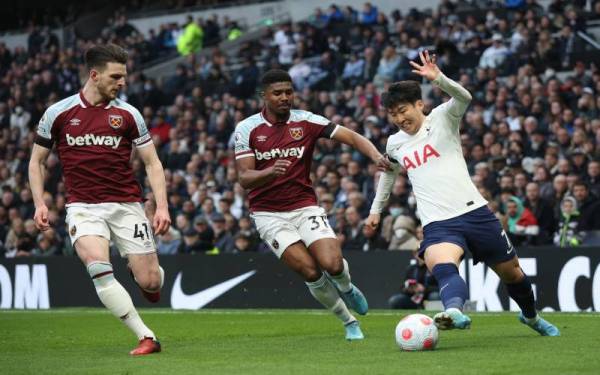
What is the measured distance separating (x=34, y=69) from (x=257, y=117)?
25438 millimetres

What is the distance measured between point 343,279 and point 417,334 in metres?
1.93

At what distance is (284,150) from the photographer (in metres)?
11.7

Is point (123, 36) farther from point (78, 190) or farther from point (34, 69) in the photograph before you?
point (78, 190)

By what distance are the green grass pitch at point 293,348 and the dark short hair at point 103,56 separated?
8.36 ft

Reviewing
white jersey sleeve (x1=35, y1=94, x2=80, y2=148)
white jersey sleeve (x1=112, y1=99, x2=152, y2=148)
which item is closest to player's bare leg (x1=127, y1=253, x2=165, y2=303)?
white jersey sleeve (x1=112, y1=99, x2=152, y2=148)

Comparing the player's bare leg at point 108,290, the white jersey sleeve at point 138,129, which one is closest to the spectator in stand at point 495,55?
the white jersey sleeve at point 138,129

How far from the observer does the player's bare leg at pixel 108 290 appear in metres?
10.3

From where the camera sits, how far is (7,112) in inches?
1318

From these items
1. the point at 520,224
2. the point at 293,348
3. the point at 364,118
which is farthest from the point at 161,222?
the point at 364,118

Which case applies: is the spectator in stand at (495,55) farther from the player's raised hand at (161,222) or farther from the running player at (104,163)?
the player's raised hand at (161,222)

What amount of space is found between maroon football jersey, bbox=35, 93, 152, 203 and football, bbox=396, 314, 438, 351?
2.75 metres

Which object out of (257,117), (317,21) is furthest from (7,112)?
(257,117)

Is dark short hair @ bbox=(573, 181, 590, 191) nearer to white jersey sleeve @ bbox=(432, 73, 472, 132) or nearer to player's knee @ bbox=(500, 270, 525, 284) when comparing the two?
player's knee @ bbox=(500, 270, 525, 284)

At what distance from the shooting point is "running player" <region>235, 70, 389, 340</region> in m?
11.5
